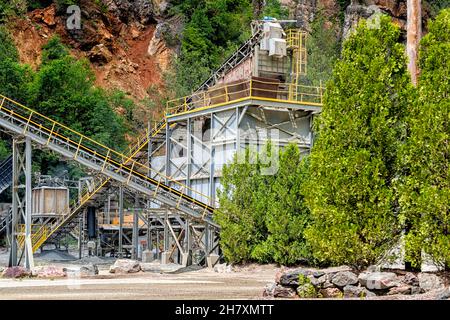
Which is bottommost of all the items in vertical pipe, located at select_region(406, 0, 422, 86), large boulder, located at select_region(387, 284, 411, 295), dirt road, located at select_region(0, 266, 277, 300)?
dirt road, located at select_region(0, 266, 277, 300)

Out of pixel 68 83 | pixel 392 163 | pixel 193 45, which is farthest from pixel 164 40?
pixel 392 163

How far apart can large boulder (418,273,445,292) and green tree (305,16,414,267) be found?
8.91ft

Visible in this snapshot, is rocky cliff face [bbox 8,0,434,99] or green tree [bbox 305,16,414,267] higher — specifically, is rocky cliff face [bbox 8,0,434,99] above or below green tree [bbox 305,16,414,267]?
above

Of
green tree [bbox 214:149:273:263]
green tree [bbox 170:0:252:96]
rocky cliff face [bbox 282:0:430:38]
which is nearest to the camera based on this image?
green tree [bbox 214:149:273:263]

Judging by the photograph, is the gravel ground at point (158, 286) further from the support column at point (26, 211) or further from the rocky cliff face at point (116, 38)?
the rocky cliff face at point (116, 38)

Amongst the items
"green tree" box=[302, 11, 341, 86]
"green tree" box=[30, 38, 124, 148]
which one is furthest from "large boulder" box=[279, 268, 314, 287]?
"green tree" box=[302, 11, 341, 86]

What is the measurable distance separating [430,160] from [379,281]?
4.57 meters

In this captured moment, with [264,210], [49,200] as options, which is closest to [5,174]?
[49,200]

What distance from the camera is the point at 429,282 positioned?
77.5 feet

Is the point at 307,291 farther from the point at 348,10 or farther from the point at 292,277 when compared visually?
the point at 348,10

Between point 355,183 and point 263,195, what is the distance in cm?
1238

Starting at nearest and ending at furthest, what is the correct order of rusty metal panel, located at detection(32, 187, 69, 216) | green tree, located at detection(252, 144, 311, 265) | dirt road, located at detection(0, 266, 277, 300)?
dirt road, located at detection(0, 266, 277, 300), green tree, located at detection(252, 144, 311, 265), rusty metal panel, located at detection(32, 187, 69, 216)

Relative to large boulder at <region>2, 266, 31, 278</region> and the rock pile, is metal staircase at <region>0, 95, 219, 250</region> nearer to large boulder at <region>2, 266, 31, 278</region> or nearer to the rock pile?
large boulder at <region>2, 266, 31, 278</region>

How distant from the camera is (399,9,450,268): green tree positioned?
80.3 feet
